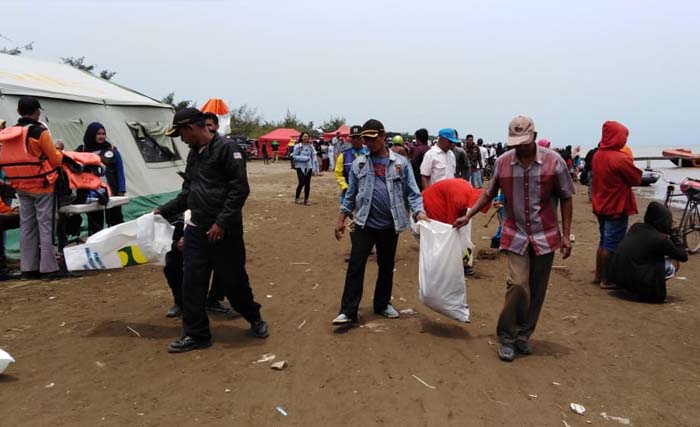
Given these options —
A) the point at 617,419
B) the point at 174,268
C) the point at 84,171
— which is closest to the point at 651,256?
the point at 617,419

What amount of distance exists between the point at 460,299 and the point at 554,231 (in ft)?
3.31

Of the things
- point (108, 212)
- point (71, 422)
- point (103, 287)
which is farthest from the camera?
point (108, 212)

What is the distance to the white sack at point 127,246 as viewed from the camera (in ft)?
15.7

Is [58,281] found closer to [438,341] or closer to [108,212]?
[108,212]

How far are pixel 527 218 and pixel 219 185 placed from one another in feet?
7.92

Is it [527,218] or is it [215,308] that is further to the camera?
[215,308]

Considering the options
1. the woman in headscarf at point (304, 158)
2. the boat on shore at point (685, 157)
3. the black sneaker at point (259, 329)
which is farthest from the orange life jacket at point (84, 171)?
the boat on shore at point (685, 157)

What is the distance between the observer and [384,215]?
4.73m

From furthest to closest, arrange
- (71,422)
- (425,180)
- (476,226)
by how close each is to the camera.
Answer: (476,226)
(425,180)
(71,422)

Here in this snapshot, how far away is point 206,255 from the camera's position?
13.9 feet

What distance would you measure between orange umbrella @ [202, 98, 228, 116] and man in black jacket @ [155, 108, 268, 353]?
17.4 ft

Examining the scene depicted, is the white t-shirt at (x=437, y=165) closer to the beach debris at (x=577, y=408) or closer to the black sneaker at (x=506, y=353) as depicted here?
the black sneaker at (x=506, y=353)

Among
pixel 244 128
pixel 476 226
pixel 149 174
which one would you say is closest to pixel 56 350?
pixel 149 174

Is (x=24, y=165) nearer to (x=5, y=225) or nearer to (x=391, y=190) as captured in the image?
(x=5, y=225)
